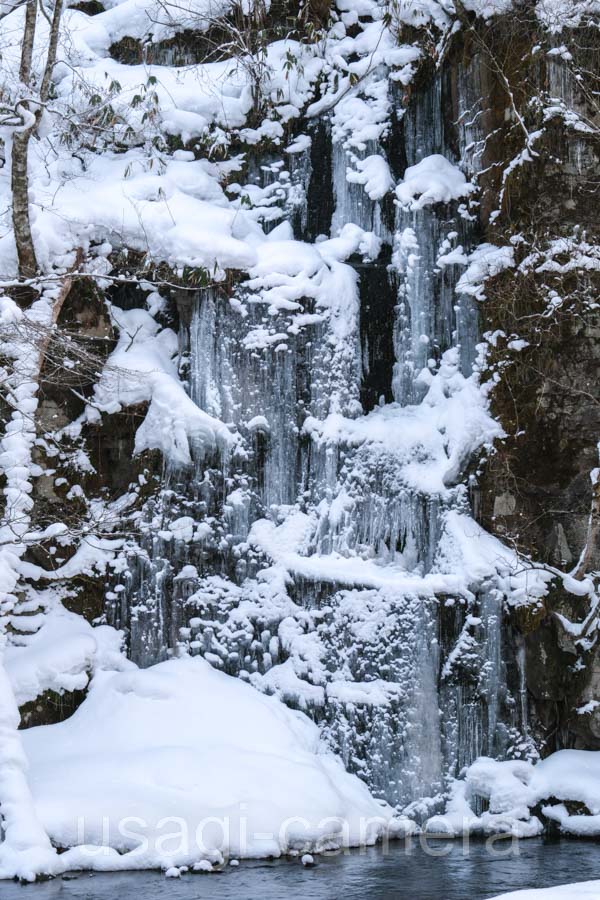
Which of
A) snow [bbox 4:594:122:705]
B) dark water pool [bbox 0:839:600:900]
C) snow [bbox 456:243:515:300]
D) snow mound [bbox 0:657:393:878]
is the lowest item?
dark water pool [bbox 0:839:600:900]

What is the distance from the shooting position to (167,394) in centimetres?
1010

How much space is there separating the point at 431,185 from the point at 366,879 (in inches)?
294

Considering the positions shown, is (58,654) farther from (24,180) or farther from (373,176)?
(373,176)

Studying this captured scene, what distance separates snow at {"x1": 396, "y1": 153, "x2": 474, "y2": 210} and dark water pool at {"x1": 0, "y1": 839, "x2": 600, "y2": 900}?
6918 millimetres

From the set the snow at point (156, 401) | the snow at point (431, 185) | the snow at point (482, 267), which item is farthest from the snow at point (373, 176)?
the snow at point (156, 401)

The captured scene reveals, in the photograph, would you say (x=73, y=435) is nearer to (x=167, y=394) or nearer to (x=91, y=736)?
(x=167, y=394)

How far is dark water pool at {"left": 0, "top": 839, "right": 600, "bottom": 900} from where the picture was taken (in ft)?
21.4

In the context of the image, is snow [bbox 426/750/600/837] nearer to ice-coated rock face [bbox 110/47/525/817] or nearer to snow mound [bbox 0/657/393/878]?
ice-coated rock face [bbox 110/47/525/817]

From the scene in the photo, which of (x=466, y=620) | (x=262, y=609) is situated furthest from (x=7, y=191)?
(x=466, y=620)

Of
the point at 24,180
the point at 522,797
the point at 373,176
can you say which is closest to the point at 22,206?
the point at 24,180

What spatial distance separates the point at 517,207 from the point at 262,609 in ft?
17.1

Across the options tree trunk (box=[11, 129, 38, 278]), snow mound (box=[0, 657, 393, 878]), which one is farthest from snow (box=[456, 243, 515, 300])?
snow mound (box=[0, 657, 393, 878])

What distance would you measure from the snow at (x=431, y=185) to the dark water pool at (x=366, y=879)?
6918mm

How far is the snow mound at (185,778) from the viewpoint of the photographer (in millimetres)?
7484
